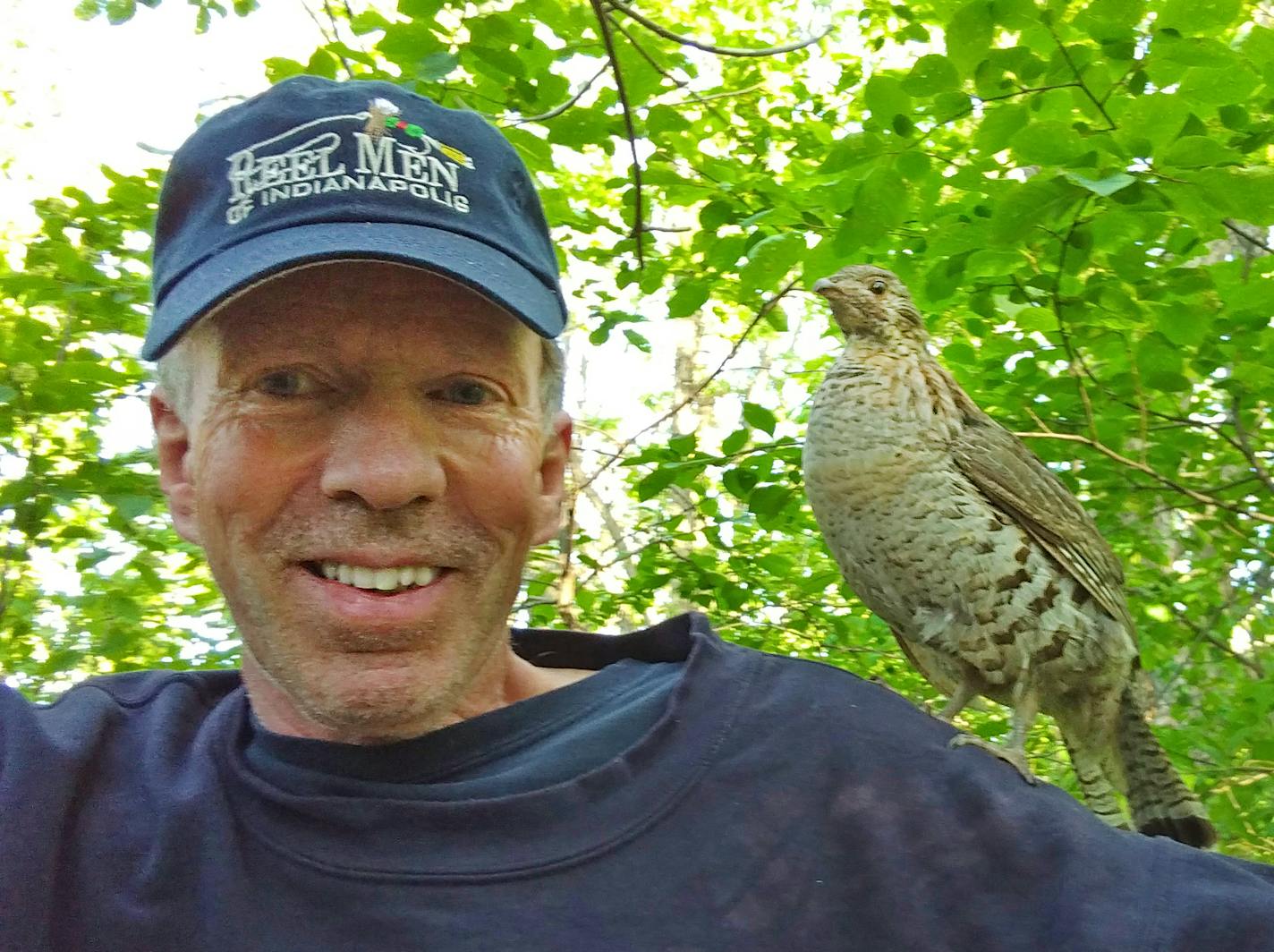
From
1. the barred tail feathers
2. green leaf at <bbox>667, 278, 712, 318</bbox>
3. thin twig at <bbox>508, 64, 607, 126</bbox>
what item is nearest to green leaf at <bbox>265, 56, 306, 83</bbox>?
thin twig at <bbox>508, 64, 607, 126</bbox>

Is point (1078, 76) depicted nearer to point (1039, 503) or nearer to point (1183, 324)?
point (1183, 324)

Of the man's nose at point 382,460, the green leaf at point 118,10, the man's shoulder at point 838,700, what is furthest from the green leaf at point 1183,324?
the green leaf at point 118,10

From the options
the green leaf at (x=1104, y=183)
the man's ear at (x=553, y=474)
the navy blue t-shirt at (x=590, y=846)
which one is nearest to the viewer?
the navy blue t-shirt at (x=590, y=846)

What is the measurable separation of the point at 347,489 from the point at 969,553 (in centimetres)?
150

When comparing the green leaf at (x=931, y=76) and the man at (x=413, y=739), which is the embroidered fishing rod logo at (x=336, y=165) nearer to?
the man at (x=413, y=739)

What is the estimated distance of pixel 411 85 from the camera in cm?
248

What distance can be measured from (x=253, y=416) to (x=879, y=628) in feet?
14.2

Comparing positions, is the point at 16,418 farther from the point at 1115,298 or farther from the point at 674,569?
the point at 1115,298

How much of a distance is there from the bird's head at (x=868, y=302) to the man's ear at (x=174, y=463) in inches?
62.6

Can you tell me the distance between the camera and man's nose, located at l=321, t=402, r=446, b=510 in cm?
136

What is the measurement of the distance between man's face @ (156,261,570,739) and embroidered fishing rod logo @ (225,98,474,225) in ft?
0.36

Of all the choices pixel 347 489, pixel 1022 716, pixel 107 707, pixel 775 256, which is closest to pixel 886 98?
pixel 775 256

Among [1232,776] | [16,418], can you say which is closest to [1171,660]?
[1232,776]

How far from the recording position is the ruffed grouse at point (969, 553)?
7.78 ft
